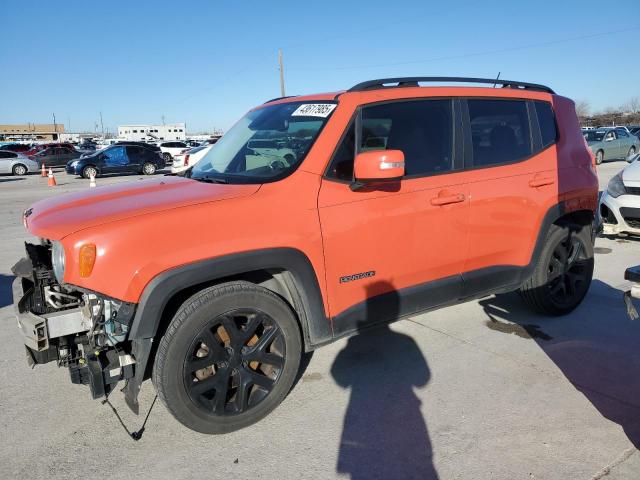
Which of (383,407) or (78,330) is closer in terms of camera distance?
(78,330)

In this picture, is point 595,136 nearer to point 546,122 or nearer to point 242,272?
point 546,122

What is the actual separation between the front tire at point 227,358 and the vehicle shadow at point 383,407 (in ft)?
1.69

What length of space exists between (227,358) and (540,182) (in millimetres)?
2726

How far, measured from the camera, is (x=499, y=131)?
148 inches

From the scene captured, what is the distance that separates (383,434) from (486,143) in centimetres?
221

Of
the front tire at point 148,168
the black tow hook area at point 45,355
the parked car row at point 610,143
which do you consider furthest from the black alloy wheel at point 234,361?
the parked car row at point 610,143

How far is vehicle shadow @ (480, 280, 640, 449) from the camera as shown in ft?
10.1

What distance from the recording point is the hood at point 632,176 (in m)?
6.84

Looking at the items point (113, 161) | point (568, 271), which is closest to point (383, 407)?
point (568, 271)

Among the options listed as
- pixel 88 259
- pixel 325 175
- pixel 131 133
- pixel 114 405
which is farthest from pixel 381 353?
pixel 131 133

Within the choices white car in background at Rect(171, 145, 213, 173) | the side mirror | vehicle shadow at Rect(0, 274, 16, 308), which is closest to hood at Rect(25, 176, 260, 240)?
the side mirror

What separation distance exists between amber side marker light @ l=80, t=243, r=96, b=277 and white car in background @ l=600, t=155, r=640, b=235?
6824 millimetres

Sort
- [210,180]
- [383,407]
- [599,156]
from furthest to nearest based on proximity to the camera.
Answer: [599,156] → [210,180] → [383,407]

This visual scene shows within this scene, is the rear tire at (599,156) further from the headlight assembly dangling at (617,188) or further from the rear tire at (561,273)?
the rear tire at (561,273)
